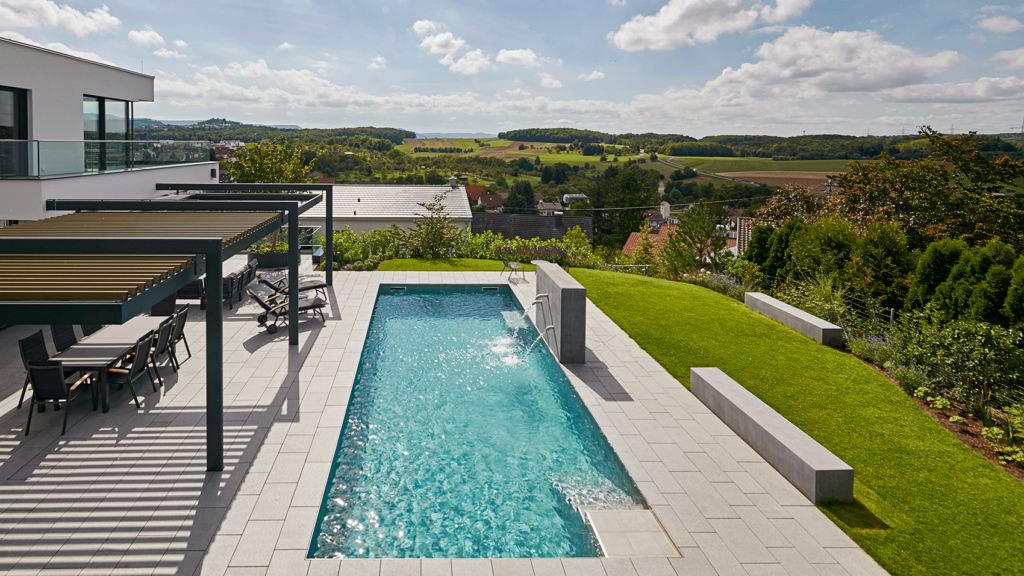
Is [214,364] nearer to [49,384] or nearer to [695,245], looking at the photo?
[49,384]

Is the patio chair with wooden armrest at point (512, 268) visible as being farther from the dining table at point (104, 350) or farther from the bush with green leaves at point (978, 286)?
the bush with green leaves at point (978, 286)

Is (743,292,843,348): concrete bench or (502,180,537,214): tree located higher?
(502,180,537,214): tree

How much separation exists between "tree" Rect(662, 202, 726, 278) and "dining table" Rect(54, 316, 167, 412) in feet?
48.2

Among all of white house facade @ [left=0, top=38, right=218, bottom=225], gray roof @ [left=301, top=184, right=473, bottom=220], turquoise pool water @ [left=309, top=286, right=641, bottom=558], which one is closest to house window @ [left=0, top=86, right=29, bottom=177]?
white house facade @ [left=0, top=38, right=218, bottom=225]

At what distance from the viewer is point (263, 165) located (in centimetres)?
3391

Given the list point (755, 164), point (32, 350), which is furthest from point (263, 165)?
point (755, 164)

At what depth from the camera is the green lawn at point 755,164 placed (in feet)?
136

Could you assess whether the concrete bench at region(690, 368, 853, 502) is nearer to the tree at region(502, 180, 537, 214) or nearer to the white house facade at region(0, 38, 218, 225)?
the white house facade at region(0, 38, 218, 225)

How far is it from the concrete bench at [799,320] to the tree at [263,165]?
92.4 ft

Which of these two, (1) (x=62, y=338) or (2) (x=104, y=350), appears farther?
(1) (x=62, y=338)

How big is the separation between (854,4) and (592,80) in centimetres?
1767

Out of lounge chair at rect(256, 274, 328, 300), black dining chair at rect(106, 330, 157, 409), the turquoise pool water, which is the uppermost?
lounge chair at rect(256, 274, 328, 300)

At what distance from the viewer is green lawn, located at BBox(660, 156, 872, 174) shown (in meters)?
41.6

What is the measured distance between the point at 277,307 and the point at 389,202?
22.8 m
